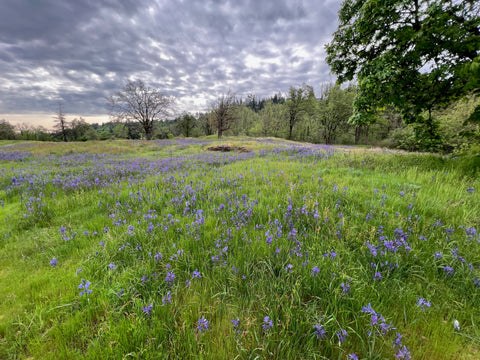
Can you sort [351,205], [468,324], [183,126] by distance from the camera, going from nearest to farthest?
[468,324]
[351,205]
[183,126]

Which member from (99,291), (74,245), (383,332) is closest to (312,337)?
(383,332)

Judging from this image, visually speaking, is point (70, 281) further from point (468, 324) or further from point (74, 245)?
point (468, 324)

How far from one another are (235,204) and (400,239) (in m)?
2.72

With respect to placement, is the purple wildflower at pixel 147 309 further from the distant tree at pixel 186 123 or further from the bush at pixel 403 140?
the distant tree at pixel 186 123

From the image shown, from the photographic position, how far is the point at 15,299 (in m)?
2.15

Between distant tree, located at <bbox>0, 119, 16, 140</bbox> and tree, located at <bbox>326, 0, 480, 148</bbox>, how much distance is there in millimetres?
92540

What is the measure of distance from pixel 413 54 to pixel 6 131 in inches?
3769

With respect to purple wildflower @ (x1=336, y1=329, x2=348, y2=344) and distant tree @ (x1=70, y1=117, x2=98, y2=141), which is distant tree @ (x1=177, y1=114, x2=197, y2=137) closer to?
distant tree @ (x1=70, y1=117, x2=98, y2=141)

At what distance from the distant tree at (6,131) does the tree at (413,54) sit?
304ft

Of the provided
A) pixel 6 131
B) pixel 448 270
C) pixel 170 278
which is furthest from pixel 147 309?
pixel 6 131

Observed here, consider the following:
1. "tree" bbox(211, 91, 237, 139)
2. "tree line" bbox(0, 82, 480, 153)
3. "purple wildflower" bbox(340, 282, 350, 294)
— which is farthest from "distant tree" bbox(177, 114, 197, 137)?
"purple wildflower" bbox(340, 282, 350, 294)

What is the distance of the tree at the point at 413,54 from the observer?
5.41 m

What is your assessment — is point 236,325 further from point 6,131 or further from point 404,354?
point 6,131

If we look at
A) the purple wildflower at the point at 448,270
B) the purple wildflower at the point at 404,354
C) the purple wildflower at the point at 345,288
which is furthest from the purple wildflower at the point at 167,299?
the purple wildflower at the point at 448,270
